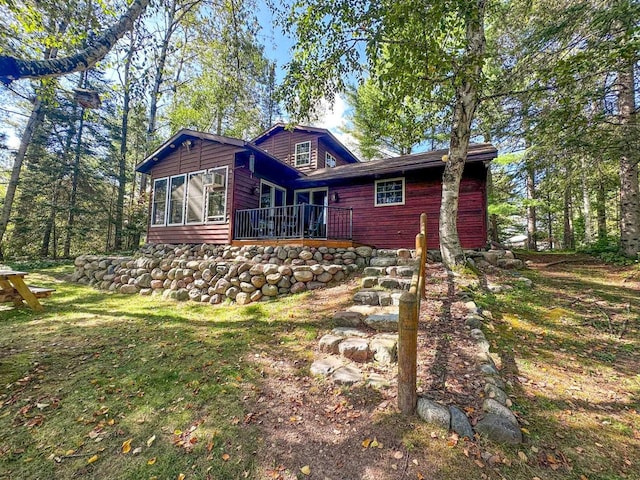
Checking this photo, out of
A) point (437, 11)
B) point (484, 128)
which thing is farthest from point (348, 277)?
point (484, 128)

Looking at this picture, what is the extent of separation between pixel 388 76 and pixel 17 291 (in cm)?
887

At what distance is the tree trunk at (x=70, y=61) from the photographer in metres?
2.59

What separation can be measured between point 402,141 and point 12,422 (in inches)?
355

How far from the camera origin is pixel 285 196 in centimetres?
1073

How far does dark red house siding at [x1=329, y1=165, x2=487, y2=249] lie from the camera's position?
26.1ft

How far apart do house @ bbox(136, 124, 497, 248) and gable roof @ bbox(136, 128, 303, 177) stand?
0.11 feet

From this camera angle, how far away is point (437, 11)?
445 centimetres

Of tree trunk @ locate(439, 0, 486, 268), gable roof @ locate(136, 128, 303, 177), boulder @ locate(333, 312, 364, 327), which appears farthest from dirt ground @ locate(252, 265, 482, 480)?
gable roof @ locate(136, 128, 303, 177)

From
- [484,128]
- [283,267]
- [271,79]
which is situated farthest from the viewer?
[271,79]

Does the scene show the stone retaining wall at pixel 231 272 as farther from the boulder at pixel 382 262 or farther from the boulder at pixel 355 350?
the boulder at pixel 355 350

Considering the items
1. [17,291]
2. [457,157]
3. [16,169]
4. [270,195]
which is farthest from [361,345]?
[16,169]

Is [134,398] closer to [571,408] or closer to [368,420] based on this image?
[368,420]

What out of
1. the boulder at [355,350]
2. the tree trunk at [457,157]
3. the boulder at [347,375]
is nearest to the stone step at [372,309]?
the boulder at [355,350]

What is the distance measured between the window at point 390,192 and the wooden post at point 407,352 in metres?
7.51
